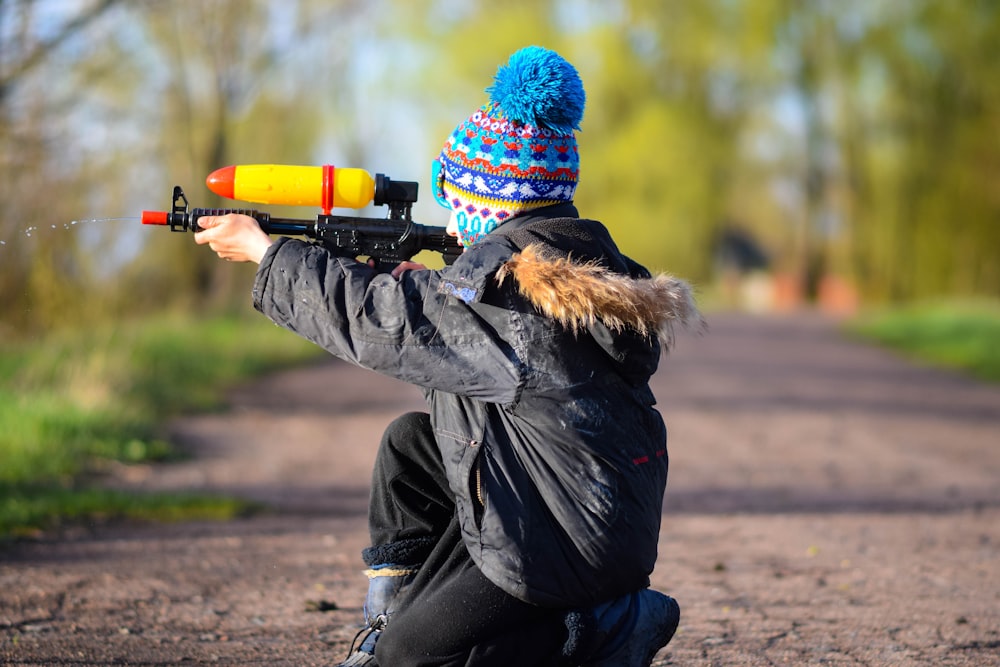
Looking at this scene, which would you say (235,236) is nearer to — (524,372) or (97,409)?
(524,372)

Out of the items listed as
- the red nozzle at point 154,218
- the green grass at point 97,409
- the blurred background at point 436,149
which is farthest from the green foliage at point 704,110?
the red nozzle at point 154,218

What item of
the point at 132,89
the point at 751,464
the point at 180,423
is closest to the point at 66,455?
the point at 180,423

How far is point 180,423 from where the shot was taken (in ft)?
28.5

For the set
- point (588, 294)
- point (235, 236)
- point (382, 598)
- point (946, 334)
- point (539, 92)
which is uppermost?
point (539, 92)

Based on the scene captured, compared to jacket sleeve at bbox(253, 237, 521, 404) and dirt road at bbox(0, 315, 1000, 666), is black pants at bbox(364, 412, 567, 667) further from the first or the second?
dirt road at bbox(0, 315, 1000, 666)

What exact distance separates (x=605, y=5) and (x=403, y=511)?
102 feet

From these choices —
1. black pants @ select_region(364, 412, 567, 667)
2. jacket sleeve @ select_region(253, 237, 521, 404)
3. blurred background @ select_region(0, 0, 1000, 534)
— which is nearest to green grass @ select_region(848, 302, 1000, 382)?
blurred background @ select_region(0, 0, 1000, 534)

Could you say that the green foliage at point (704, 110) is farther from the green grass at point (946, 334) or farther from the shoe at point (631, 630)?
the shoe at point (631, 630)

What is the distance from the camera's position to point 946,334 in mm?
17719

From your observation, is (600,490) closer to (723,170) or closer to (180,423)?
(180,423)

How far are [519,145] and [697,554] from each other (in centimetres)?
271

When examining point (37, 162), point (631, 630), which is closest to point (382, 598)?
point (631, 630)

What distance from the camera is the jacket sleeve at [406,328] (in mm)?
2529

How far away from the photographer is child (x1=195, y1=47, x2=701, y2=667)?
2531 mm
